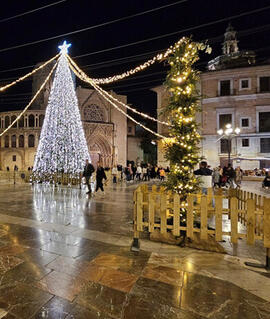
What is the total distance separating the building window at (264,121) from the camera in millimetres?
22594

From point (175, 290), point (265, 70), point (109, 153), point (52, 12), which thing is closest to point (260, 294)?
point (175, 290)

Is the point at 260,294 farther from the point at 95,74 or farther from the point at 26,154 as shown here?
the point at 26,154

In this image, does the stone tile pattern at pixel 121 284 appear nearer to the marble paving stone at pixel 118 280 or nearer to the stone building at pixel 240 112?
the marble paving stone at pixel 118 280

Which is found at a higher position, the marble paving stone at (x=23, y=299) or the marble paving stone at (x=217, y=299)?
the marble paving stone at (x=23, y=299)

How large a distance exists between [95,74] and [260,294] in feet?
79.7

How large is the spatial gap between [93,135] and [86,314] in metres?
29.5

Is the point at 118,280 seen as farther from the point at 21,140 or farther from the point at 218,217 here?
the point at 21,140

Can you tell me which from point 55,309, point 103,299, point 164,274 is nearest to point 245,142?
point 164,274

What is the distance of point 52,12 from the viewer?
12031mm

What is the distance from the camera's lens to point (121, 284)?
279cm

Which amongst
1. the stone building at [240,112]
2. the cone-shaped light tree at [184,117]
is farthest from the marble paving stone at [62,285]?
the stone building at [240,112]

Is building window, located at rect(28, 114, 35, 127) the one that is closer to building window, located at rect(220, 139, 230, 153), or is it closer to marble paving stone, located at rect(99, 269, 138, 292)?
building window, located at rect(220, 139, 230, 153)

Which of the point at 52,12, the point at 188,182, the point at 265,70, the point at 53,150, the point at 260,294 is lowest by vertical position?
the point at 260,294

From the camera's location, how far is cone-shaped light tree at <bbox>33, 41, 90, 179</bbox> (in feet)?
45.6
